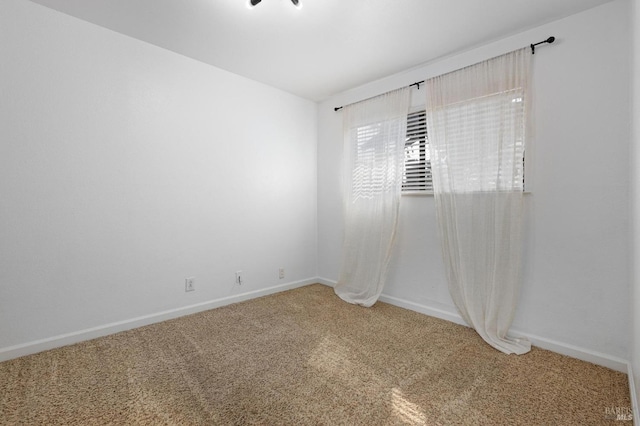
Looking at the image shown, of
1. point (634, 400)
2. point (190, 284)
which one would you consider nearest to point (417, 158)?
point (634, 400)

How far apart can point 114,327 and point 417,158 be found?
314 cm

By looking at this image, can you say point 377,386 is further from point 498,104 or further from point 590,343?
point 498,104

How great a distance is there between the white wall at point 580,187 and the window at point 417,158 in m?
0.76

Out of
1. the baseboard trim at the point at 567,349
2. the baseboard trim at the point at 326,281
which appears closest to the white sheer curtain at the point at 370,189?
the baseboard trim at the point at 326,281

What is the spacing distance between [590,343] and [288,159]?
3.25m

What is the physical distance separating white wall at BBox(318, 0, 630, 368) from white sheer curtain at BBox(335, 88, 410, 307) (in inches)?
40.0

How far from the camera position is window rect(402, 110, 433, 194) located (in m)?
2.97

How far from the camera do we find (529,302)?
2332 millimetres

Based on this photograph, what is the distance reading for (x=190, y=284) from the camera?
294 centimetres

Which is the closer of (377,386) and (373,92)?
(377,386)

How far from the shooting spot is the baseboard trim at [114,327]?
6.86 ft

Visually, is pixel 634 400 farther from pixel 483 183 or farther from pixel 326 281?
pixel 326 281

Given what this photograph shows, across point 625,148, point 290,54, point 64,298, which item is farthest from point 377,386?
point 290,54

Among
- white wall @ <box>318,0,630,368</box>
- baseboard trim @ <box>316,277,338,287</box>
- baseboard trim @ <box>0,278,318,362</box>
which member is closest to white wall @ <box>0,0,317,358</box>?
baseboard trim @ <box>0,278,318,362</box>
